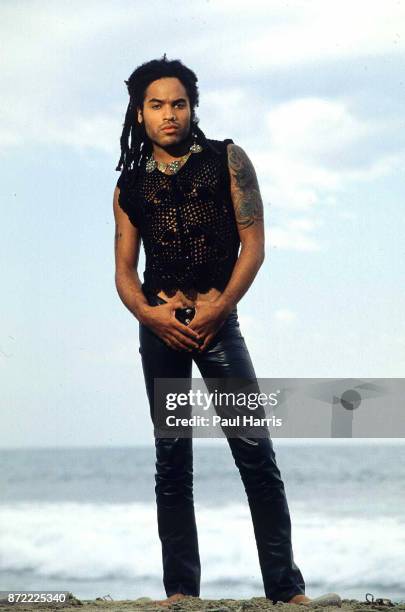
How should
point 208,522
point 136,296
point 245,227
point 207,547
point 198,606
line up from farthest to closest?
point 208,522 → point 207,547 → point 136,296 → point 245,227 → point 198,606

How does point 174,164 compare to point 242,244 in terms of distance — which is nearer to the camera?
point 242,244

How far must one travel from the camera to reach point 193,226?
4.55m

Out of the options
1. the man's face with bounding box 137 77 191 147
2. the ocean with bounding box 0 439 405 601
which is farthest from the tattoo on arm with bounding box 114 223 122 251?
the ocean with bounding box 0 439 405 601

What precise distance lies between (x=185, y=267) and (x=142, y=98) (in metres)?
0.90

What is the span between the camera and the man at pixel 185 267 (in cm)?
448

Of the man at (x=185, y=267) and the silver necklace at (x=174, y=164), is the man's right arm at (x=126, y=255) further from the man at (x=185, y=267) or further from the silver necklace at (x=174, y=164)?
the silver necklace at (x=174, y=164)

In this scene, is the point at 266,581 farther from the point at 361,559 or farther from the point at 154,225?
the point at 361,559

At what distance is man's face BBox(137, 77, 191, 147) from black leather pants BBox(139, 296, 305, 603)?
0.82 m

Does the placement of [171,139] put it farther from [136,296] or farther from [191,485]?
[191,485]

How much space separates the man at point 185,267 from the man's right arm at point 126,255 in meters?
0.02

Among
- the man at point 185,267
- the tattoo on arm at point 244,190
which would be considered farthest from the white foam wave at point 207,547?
the tattoo on arm at point 244,190

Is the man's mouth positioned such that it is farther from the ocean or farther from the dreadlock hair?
the ocean

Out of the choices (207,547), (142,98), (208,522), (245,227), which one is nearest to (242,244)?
(245,227)

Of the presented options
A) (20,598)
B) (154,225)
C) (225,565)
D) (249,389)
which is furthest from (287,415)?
(225,565)
